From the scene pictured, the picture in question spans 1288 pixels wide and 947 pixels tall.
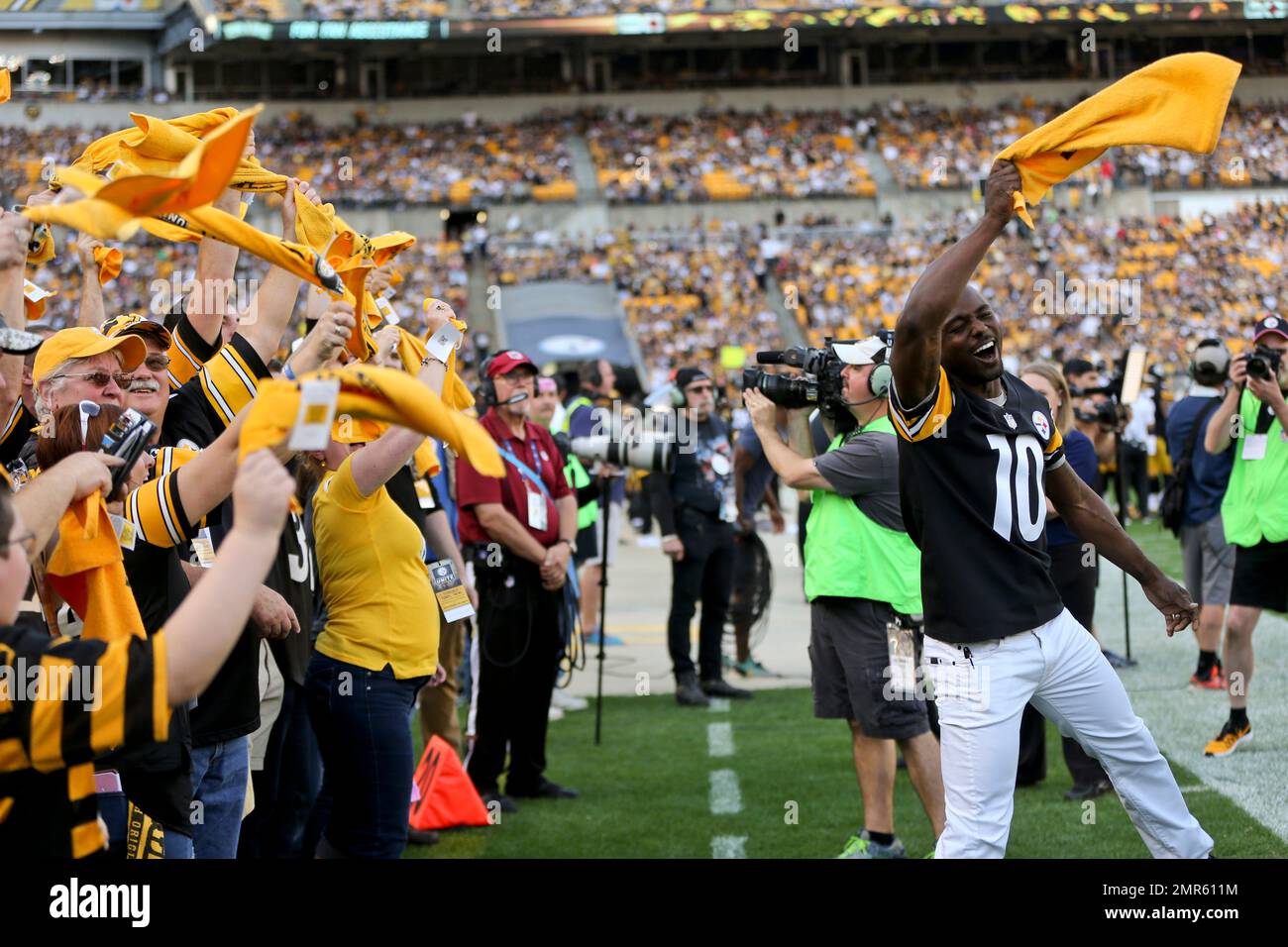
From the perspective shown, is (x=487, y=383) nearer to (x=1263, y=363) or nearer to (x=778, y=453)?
(x=778, y=453)

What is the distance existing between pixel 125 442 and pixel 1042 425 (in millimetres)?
2647

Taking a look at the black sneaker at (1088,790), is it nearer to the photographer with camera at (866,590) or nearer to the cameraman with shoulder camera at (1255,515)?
the cameraman with shoulder camera at (1255,515)

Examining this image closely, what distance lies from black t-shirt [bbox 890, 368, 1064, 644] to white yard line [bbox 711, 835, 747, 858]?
7.01ft

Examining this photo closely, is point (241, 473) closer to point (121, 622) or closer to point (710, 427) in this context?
point (121, 622)

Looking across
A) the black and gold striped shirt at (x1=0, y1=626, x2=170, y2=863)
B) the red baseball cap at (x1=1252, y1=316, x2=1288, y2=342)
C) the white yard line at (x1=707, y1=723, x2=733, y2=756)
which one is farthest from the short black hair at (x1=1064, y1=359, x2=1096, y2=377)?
the black and gold striped shirt at (x1=0, y1=626, x2=170, y2=863)

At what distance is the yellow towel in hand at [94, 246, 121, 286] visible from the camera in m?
5.55

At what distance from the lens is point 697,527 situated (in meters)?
9.81

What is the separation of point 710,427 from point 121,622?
23.1 ft

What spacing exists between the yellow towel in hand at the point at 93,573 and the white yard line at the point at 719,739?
17.7ft

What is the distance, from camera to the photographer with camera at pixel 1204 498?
29.9 feet

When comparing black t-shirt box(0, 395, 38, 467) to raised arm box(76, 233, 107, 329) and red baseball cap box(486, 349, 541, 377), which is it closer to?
raised arm box(76, 233, 107, 329)

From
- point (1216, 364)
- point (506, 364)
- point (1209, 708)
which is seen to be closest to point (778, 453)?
point (506, 364)

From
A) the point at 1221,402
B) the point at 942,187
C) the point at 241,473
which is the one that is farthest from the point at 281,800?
the point at 942,187

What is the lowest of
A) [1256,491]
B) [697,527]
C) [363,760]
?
[697,527]
